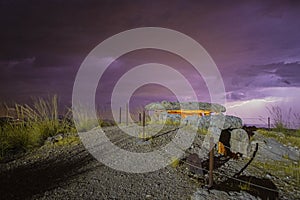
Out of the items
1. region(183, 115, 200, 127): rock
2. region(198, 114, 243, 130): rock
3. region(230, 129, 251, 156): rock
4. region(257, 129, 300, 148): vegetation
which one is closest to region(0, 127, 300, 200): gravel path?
region(230, 129, 251, 156): rock

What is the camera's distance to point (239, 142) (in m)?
9.02

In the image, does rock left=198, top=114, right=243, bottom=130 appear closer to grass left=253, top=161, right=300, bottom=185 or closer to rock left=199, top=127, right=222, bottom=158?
rock left=199, top=127, right=222, bottom=158

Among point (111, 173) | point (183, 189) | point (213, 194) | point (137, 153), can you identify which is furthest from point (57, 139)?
point (213, 194)

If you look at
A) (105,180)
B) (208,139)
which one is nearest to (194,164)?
(105,180)

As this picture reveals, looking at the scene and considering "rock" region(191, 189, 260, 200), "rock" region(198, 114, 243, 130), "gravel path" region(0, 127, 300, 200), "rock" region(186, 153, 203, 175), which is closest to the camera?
"rock" region(191, 189, 260, 200)

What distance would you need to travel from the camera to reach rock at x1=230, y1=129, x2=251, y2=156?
8867mm

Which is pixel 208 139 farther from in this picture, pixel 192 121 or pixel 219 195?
pixel 219 195

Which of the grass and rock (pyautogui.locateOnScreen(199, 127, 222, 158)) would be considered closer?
the grass

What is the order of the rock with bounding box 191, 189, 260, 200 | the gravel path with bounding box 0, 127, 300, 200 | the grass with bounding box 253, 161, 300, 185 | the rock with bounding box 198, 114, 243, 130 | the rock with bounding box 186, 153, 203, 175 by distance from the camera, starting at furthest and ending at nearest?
the rock with bounding box 198, 114, 243, 130 < the grass with bounding box 253, 161, 300, 185 < the rock with bounding box 186, 153, 203, 175 < the gravel path with bounding box 0, 127, 300, 200 < the rock with bounding box 191, 189, 260, 200

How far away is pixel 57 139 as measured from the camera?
8.78 metres

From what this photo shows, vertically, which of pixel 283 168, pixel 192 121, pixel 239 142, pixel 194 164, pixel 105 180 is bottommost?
pixel 283 168

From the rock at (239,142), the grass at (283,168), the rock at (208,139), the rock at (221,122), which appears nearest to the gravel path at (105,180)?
the grass at (283,168)

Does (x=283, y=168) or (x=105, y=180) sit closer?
(x=105, y=180)

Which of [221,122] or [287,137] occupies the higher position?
[221,122]
